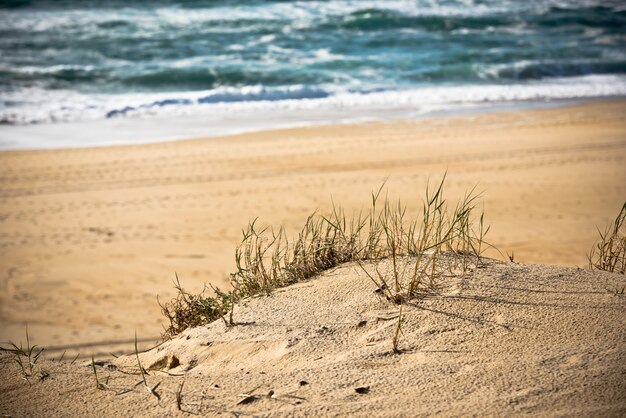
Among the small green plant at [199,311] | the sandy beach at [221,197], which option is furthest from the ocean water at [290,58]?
the small green plant at [199,311]

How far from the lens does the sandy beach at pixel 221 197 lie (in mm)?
6414

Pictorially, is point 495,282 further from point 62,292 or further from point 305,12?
point 305,12

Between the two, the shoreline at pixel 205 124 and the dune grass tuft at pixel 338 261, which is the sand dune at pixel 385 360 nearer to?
the dune grass tuft at pixel 338 261

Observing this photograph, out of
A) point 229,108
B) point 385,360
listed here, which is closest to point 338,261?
point 385,360

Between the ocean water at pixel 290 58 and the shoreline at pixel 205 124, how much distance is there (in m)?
0.11

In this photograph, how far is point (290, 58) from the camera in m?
19.8

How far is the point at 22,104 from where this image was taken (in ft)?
49.1

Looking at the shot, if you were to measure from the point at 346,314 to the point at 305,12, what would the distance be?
933 inches

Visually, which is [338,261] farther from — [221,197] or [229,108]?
[229,108]

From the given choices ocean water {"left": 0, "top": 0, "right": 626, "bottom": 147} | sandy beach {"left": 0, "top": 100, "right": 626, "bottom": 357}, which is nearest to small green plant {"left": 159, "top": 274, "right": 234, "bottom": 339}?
sandy beach {"left": 0, "top": 100, "right": 626, "bottom": 357}

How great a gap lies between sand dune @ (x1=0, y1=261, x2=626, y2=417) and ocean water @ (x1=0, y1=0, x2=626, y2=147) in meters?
9.50

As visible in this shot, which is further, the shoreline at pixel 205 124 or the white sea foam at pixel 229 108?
the white sea foam at pixel 229 108

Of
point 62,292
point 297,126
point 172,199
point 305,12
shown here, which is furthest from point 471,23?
point 62,292

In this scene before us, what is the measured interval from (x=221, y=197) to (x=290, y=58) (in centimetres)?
1152
